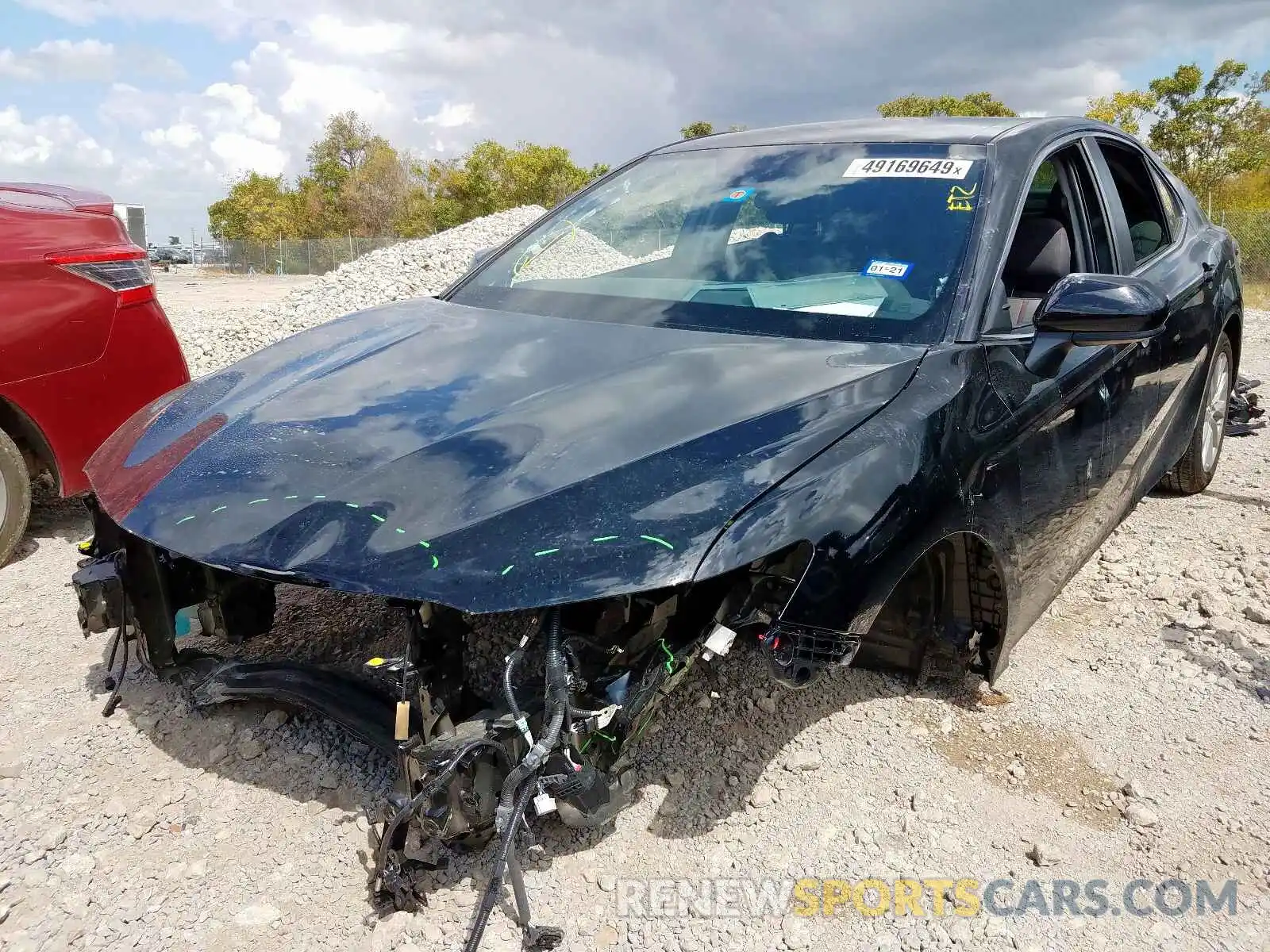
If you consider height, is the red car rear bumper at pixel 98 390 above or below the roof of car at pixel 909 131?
below

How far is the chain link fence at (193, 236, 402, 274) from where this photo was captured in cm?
4012

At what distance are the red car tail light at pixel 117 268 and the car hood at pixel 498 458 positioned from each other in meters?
1.73

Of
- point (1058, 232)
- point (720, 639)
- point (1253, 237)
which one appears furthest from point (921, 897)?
point (1253, 237)

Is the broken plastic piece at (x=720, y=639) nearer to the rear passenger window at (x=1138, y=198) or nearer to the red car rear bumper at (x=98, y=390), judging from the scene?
the rear passenger window at (x=1138, y=198)

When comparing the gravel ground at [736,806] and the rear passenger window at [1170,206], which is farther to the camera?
the rear passenger window at [1170,206]

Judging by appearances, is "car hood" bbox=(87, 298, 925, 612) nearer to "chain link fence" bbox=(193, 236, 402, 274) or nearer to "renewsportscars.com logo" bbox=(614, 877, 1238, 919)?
"renewsportscars.com logo" bbox=(614, 877, 1238, 919)

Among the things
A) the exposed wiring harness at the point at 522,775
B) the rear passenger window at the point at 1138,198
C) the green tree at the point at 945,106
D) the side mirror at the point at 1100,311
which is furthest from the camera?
the green tree at the point at 945,106

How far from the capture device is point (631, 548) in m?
1.68

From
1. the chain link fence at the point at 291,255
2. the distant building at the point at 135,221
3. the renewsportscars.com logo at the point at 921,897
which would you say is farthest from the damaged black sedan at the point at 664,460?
the chain link fence at the point at 291,255

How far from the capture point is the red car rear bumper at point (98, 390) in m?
3.81

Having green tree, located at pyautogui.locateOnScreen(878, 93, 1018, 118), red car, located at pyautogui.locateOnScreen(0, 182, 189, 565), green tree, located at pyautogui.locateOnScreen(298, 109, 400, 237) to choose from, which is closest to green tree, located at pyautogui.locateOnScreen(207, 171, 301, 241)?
green tree, located at pyautogui.locateOnScreen(298, 109, 400, 237)

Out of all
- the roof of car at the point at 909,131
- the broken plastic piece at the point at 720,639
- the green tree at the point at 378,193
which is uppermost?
the roof of car at the point at 909,131

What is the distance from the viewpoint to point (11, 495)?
3.87 meters

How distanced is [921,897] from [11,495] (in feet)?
12.6
